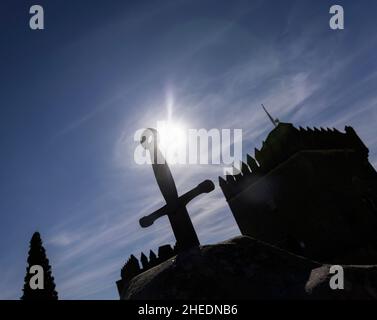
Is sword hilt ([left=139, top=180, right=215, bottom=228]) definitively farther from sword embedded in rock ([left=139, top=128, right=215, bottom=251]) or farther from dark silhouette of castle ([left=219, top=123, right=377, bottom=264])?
dark silhouette of castle ([left=219, top=123, right=377, bottom=264])

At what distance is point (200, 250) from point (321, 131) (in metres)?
21.4

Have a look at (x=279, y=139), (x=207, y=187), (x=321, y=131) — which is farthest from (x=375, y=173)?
(x=207, y=187)

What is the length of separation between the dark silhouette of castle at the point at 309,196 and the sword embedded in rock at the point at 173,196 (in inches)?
561

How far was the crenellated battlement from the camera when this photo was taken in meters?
20.0

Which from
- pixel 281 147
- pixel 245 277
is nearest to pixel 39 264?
pixel 281 147

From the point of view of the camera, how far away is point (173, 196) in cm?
403

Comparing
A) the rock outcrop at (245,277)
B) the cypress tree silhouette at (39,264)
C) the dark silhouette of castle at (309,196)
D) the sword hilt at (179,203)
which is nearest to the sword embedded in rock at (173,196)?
the sword hilt at (179,203)

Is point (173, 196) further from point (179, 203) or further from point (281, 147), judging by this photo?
point (281, 147)

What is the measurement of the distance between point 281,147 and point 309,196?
364 centimetres

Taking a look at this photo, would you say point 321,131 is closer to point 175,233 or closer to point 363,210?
point 363,210

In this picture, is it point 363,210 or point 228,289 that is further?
point 363,210

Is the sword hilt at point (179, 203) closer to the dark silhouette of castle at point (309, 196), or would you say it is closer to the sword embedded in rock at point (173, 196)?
the sword embedded in rock at point (173, 196)
